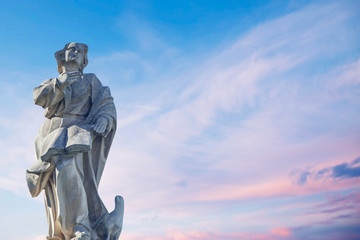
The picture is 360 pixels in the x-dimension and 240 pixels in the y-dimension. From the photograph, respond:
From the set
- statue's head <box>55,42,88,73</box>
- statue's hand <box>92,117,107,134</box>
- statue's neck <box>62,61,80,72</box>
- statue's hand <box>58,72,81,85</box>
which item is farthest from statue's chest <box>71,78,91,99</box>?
statue's hand <box>92,117,107,134</box>

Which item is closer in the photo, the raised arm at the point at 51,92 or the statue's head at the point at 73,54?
the raised arm at the point at 51,92

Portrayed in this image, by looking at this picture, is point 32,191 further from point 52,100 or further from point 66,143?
point 52,100

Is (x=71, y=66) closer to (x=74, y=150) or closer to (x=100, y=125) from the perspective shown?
(x=100, y=125)

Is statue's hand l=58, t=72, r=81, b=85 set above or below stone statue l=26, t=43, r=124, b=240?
above

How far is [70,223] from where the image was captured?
8.00 m

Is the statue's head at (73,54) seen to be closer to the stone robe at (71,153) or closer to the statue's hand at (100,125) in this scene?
the stone robe at (71,153)

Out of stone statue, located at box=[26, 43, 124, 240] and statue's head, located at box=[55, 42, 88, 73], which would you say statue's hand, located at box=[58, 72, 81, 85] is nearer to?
stone statue, located at box=[26, 43, 124, 240]

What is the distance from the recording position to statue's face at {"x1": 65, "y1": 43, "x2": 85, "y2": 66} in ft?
30.0

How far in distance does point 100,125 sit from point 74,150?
84cm

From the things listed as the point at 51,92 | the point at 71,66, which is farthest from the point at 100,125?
the point at 71,66

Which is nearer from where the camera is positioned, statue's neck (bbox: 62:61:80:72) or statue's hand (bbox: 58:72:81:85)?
statue's hand (bbox: 58:72:81:85)

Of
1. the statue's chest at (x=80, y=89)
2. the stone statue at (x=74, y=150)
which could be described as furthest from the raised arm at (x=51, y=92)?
the statue's chest at (x=80, y=89)

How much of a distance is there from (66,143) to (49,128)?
2.70 feet

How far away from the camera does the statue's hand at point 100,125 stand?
859 cm
